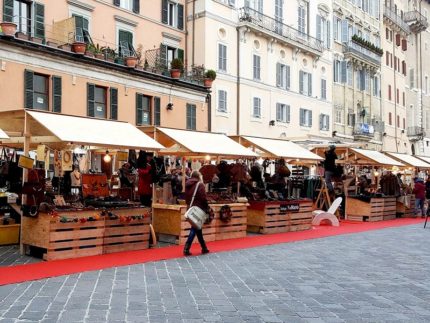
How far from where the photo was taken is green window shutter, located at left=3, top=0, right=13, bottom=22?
19.4 m

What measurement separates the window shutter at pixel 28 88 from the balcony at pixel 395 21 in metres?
34.3

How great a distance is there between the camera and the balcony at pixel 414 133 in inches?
1944

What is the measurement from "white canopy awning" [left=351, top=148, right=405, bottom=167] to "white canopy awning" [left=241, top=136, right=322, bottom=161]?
394 cm

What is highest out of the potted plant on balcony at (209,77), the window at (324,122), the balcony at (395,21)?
the balcony at (395,21)

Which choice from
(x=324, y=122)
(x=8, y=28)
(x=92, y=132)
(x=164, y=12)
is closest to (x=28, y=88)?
(x=8, y=28)

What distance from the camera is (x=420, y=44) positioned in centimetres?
5316

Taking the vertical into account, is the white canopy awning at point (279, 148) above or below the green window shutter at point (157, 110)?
below

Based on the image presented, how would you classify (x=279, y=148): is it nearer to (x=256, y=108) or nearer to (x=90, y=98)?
(x=90, y=98)

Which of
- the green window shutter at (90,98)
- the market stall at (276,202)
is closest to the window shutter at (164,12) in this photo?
the green window shutter at (90,98)

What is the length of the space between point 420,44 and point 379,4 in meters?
10.8

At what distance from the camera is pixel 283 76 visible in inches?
1281

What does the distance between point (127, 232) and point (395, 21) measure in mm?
41454

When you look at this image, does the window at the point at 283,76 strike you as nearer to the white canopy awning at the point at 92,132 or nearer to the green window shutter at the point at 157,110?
the green window shutter at the point at 157,110

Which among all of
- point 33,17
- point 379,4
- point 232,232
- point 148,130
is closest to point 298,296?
point 232,232
